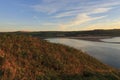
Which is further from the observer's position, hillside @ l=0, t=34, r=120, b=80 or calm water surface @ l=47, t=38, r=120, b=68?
calm water surface @ l=47, t=38, r=120, b=68

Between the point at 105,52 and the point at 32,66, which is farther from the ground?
the point at 32,66

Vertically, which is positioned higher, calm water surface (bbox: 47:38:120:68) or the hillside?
the hillside

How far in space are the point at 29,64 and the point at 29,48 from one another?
4013 millimetres

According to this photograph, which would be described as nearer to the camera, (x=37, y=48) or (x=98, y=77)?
(x=98, y=77)

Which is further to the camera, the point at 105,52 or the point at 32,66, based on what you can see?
the point at 105,52

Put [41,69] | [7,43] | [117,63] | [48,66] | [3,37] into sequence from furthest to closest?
[117,63], [3,37], [7,43], [48,66], [41,69]

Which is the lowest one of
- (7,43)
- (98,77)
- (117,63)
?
(117,63)

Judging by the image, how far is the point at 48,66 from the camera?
1680 centimetres

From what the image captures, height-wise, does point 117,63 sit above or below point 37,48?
below

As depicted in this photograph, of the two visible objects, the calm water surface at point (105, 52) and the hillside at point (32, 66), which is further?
the calm water surface at point (105, 52)

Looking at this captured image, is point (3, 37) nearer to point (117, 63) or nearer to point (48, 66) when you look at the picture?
point (48, 66)

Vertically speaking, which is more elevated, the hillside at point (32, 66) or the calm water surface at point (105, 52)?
the hillside at point (32, 66)

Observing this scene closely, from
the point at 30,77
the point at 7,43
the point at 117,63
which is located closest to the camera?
the point at 30,77

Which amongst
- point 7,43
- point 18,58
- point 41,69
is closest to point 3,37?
point 7,43
